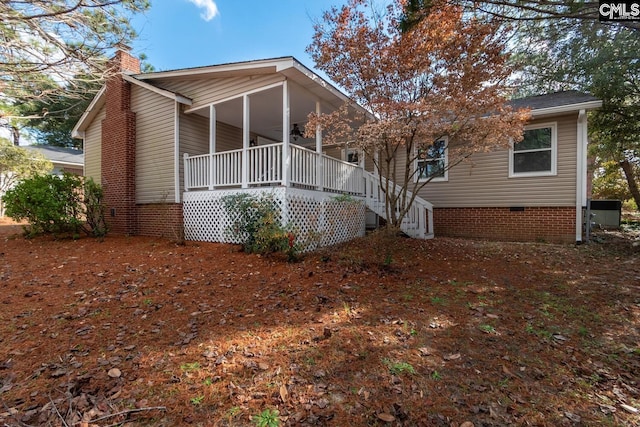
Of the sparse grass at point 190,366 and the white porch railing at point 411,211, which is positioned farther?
the white porch railing at point 411,211

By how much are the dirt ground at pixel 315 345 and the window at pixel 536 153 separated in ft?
14.2

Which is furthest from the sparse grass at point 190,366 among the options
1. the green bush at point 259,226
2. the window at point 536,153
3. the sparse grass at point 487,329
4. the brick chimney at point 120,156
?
the window at point 536,153

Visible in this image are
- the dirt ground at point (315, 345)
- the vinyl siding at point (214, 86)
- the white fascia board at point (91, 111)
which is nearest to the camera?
the dirt ground at point (315, 345)

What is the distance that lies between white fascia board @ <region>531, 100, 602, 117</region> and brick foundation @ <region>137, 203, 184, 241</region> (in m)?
10.4

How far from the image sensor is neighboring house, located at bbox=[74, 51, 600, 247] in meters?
7.49

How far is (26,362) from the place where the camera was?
260 cm

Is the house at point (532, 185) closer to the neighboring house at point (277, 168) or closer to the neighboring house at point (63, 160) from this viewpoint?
the neighboring house at point (277, 168)

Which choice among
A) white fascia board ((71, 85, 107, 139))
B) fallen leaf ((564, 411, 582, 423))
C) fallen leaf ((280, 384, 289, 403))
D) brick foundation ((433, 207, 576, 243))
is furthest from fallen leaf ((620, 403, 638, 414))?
white fascia board ((71, 85, 107, 139))

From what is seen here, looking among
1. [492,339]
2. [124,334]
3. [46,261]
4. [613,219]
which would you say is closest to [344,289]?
[492,339]

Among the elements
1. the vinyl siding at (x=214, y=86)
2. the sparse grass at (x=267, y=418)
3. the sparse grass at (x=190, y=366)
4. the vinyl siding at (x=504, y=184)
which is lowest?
the sparse grass at (x=267, y=418)

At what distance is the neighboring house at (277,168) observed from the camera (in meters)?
7.49

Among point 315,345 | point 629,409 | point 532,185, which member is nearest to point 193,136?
point 315,345

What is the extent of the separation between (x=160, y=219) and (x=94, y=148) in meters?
5.13

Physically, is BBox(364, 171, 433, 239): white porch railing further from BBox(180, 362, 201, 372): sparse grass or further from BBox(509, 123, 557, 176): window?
BBox(180, 362, 201, 372): sparse grass
